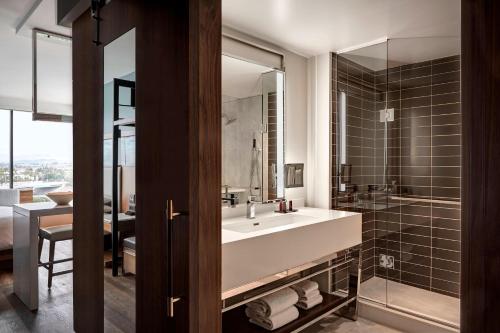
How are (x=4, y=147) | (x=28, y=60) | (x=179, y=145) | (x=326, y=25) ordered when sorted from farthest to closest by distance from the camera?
1. (x=4, y=147)
2. (x=28, y=60)
3. (x=326, y=25)
4. (x=179, y=145)

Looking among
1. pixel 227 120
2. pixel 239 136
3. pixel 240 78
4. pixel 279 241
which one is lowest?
pixel 279 241

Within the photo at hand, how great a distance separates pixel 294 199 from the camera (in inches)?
Result: 122

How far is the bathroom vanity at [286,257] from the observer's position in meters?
1.86

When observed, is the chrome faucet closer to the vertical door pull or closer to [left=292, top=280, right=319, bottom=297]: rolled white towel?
[left=292, top=280, right=319, bottom=297]: rolled white towel

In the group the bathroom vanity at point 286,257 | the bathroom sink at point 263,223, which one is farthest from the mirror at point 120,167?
the bathroom sink at point 263,223

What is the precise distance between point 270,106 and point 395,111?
1205 millimetres

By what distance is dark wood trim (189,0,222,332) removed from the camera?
4.25ft

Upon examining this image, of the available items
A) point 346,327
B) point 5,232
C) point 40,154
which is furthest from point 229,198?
point 40,154

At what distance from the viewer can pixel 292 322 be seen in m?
2.37

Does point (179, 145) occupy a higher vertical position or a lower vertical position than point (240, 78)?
lower

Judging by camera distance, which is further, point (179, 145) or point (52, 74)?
point (52, 74)

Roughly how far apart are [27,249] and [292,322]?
7.90ft

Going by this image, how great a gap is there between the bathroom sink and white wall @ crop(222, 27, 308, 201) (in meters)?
0.32

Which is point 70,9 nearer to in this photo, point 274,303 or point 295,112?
point 295,112
